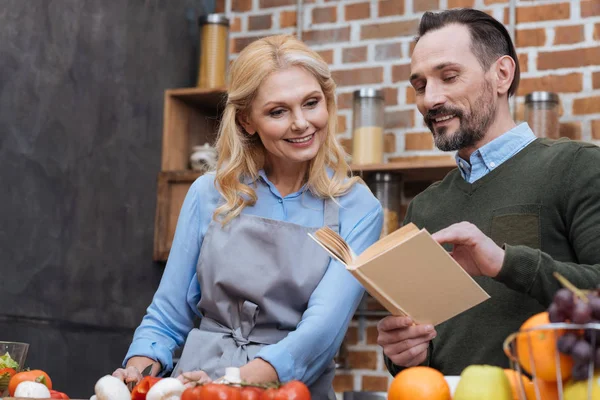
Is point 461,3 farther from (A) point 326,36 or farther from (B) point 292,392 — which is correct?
(B) point 292,392

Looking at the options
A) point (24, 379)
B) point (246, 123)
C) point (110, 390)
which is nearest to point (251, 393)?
point (110, 390)

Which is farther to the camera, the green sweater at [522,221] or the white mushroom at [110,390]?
the green sweater at [522,221]

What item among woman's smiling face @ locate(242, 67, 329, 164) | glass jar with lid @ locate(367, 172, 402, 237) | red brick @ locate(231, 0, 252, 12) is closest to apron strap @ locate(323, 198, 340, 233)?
woman's smiling face @ locate(242, 67, 329, 164)

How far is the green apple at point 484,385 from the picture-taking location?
93 centimetres

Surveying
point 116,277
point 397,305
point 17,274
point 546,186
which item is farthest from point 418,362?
point 116,277

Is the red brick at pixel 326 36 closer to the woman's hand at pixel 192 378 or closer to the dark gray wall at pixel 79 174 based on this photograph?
the dark gray wall at pixel 79 174

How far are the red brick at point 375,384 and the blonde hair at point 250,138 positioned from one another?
1305 millimetres

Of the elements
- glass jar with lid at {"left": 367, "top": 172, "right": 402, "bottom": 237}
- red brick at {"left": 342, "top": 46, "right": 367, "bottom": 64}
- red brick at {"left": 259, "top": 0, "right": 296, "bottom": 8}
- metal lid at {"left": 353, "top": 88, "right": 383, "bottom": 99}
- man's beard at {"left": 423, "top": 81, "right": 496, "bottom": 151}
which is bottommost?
glass jar with lid at {"left": 367, "top": 172, "right": 402, "bottom": 237}

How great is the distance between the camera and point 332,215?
1.74 metres

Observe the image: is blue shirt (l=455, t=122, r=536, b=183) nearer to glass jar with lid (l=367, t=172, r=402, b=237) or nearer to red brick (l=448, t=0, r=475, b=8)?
glass jar with lid (l=367, t=172, r=402, b=237)

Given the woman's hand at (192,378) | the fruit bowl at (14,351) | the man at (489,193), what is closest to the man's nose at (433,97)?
the man at (489,193)

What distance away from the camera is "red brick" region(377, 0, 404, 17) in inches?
122

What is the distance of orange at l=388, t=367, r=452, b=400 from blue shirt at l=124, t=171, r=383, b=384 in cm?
56

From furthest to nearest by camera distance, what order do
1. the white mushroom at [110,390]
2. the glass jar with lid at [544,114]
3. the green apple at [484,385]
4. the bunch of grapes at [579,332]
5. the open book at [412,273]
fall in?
the glass jar with lid at [544,114] → the white mushroom at [110,390] → the open book at [412,273] → the green apple at [484,385] → the bunch of grapes at [579,332]
